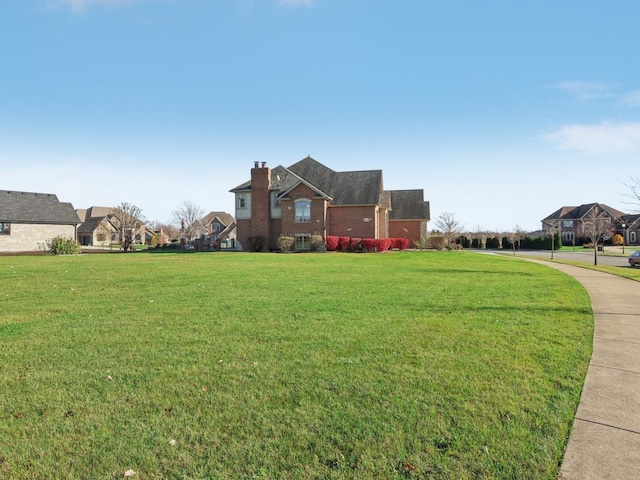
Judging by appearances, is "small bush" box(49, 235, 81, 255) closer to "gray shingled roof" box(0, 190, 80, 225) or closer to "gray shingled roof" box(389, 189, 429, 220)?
"gray shingled roof" box(0, 190, 80, 225)

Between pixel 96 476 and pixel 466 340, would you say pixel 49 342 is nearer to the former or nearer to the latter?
pixel 96 476

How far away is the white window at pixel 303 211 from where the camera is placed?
38.8m

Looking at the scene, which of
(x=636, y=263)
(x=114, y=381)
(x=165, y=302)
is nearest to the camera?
(x=114, y=381)

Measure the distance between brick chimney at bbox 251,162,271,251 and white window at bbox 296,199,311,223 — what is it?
3.19m

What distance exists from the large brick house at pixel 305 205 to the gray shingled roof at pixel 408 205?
4547 millimetres

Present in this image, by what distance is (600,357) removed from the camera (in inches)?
227

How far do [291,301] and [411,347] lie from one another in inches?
177

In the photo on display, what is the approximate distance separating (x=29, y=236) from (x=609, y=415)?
52.0m

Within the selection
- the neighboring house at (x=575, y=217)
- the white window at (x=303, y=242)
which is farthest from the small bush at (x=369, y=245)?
the neighboring house at (x=575, y=217)

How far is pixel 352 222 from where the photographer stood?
40.4 metres

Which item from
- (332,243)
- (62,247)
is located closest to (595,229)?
(332,243)

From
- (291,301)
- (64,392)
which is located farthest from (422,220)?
(64,392)

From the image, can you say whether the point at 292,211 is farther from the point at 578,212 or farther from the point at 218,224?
the point at 578,212

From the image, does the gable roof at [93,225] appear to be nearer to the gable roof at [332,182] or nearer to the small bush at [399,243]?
the gable roof at [332,182]
